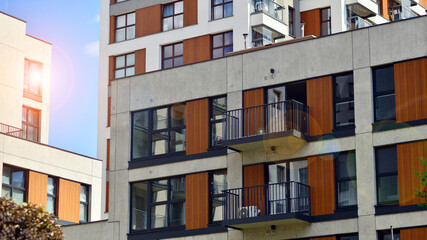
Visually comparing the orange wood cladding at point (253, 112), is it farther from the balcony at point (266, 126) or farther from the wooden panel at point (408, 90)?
the wooden panel at point (408, 90)

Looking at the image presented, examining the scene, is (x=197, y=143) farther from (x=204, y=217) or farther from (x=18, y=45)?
(x=18, y=45)

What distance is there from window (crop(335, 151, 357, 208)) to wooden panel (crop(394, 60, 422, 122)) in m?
2.20

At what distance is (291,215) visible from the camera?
30453 millimetres

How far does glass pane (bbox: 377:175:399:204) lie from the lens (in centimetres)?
2983

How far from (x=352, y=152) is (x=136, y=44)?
93.7 ft

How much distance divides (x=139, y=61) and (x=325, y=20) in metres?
11.8

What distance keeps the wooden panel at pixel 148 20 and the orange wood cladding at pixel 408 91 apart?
92.1ft

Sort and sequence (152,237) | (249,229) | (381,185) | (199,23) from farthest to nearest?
(199,23) < (152,237) < (249,229) < (381,185)

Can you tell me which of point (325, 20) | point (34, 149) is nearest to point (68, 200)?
point (34, 149)

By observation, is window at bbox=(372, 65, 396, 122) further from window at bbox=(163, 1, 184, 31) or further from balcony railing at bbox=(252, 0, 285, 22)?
window at bbox=(163, 1, 184, 31)

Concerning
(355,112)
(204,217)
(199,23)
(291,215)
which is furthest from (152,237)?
(199,23)

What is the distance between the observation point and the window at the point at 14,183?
46594 millimetres

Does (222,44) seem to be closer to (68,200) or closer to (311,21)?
(311,21)

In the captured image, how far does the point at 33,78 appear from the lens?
57688 mm
